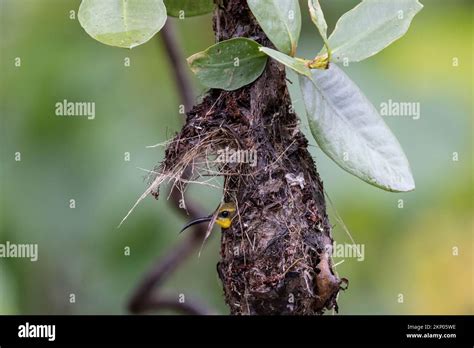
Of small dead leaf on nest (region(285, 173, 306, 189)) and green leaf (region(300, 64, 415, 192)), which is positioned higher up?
green leaf (region(300, 64, 415, 192))

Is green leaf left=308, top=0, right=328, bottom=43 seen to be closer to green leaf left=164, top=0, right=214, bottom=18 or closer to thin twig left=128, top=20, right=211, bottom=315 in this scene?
green leaf left=164, top=0, right=214, bottom=18

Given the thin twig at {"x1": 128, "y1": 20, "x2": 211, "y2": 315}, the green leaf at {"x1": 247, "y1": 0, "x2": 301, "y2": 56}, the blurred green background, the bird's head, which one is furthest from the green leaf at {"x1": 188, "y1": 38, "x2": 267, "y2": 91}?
the blurred green background

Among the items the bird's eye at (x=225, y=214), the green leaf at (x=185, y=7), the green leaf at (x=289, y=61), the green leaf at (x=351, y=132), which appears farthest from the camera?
the bird's eye at (x=225, y=214)

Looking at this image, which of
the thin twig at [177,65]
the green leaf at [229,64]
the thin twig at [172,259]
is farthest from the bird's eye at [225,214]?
the thin twig at [177,65]

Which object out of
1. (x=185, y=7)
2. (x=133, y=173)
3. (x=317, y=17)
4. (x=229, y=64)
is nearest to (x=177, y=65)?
(x=133, y=173)

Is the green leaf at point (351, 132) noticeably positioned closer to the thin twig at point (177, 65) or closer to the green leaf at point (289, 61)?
the green leaf at point (289, 61)

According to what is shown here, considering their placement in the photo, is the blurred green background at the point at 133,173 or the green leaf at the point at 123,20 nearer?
the green leaf at the point at 123,20
